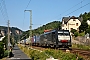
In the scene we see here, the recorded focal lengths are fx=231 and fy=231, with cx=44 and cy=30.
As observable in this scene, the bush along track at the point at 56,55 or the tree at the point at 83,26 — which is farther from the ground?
the tree at the point at 83,26

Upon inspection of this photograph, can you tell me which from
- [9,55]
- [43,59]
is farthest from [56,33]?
[43,59]

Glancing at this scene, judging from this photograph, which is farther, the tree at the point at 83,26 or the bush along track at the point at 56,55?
the tree at the point at 83,26

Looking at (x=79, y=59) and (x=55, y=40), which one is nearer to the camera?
(x=79, y=59)

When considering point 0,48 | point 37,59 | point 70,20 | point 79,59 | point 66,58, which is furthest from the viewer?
point 70,20

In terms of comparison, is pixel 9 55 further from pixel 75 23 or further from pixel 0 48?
pixel 75 23

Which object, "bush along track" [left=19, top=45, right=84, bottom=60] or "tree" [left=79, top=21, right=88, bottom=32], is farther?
"tree" [left=79, top=21, right=88, bottom=32]

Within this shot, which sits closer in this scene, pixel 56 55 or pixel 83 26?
pixel 56 55

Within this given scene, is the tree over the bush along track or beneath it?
over

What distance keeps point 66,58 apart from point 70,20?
8754 cm

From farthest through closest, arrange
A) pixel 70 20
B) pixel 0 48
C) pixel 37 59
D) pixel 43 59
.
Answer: pixel 70 20
pixel 0 48
pixel 37 59
pixel 43 59

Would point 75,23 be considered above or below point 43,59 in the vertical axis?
above

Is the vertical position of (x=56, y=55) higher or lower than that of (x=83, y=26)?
lower

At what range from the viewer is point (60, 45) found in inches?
1344

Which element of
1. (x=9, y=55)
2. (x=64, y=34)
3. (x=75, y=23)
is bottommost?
(x=9, y=55)
